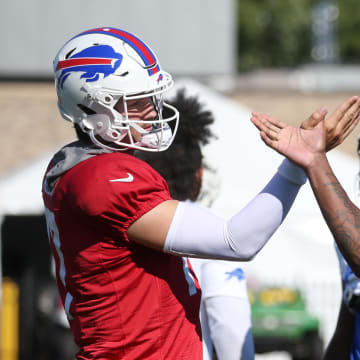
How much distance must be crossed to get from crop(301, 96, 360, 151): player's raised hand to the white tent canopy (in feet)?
12.2

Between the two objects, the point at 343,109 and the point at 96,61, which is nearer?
the point at 343,109

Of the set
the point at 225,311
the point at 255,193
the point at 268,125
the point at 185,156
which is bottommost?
the point at 255,193

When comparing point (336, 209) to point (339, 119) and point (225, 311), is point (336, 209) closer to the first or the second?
point (339, 119)

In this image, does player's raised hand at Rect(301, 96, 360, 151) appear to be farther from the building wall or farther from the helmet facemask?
the building wall

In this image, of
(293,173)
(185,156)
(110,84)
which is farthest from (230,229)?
(185,156)

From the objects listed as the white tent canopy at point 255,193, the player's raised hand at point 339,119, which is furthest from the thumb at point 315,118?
the white tent canopy at point 255,193

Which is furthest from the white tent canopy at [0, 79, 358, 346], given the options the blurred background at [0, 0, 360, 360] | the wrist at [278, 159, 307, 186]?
the wrist at [278, 159, 307, 186]

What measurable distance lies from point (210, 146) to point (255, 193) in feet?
1.91

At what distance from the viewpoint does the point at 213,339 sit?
2.43 meters

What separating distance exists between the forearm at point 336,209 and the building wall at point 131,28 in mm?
12118

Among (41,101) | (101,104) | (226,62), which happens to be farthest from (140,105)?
(226,62)

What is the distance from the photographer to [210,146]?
209 inches

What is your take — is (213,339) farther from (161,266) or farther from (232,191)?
(232,191)

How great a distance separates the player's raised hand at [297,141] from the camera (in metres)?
1.75
